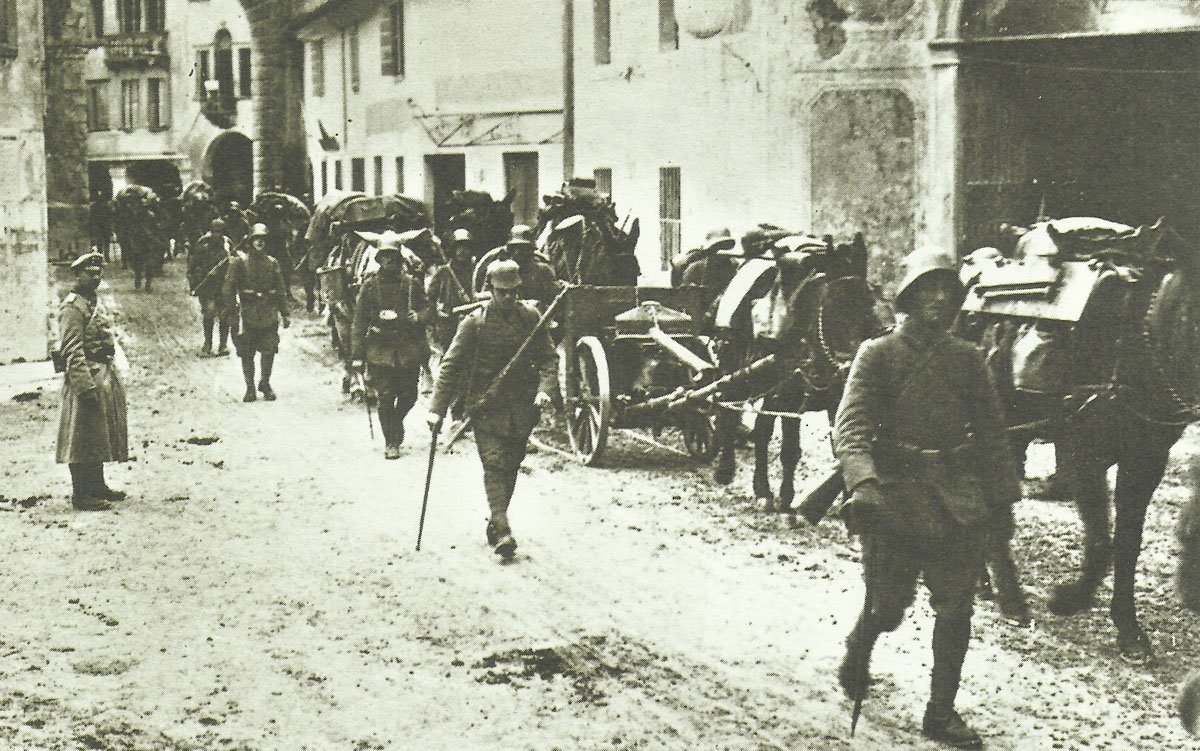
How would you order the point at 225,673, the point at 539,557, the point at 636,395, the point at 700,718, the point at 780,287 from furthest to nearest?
the point at 636,395 → the point at 780,287 → the point at 539,557 → the point at 225,673 → the point at 700,718

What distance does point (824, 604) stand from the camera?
8.24m

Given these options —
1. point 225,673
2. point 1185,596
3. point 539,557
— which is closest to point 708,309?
point 539,557

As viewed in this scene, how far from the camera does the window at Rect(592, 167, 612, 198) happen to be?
885 inches

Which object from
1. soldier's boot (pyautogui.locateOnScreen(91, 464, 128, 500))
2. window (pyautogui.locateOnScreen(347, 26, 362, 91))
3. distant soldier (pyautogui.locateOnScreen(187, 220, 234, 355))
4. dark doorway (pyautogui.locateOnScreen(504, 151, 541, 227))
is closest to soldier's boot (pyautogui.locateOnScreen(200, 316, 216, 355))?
distant soldier (pyautogui.locateOnScreen(187, 220, 234, 355))

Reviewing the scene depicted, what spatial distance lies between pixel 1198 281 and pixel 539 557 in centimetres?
417

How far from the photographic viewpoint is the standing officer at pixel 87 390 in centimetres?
1070

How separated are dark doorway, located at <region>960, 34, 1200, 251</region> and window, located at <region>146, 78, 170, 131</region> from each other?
42849 mm

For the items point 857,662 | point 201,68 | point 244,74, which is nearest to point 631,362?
point 857,662

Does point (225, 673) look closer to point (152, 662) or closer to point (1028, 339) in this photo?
point (152, 662)

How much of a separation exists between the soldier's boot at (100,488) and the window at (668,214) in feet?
34.1

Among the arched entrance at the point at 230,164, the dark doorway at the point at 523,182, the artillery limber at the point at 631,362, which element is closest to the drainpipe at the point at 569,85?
the dark doorway at the point at 523,182

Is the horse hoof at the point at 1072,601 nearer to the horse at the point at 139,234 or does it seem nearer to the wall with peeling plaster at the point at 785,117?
the wall with peeling plaster at the point at 785,117

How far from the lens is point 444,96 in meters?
28.5

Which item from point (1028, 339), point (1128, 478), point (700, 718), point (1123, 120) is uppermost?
point (1123, 120)
